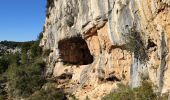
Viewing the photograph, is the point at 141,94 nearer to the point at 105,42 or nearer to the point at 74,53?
the point at 105,42

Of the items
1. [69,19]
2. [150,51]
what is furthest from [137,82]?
[69,19]

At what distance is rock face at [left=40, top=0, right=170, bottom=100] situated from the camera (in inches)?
795

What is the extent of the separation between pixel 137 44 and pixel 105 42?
7.11 m

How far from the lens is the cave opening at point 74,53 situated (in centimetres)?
4128

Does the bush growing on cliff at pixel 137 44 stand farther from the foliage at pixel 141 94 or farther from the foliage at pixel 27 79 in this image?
the foliage at pixel 27 79

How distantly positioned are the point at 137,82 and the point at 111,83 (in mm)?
6975

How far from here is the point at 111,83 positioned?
3122cm

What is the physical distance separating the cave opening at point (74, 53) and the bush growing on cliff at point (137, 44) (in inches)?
670

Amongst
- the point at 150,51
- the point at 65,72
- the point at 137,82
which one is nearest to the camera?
the point at 150,51

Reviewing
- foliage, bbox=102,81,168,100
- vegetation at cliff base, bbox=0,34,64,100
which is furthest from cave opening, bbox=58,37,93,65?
foliage, bbox=102,81,168,100

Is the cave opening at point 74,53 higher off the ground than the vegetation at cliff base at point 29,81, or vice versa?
the cave opening at point 74,53

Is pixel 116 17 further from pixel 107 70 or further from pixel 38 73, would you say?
pixel 38 73

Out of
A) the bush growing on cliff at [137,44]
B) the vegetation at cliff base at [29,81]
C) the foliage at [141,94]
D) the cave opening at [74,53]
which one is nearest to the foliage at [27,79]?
the vegetation at cliff base at [29,81]

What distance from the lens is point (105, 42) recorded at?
101 feet
